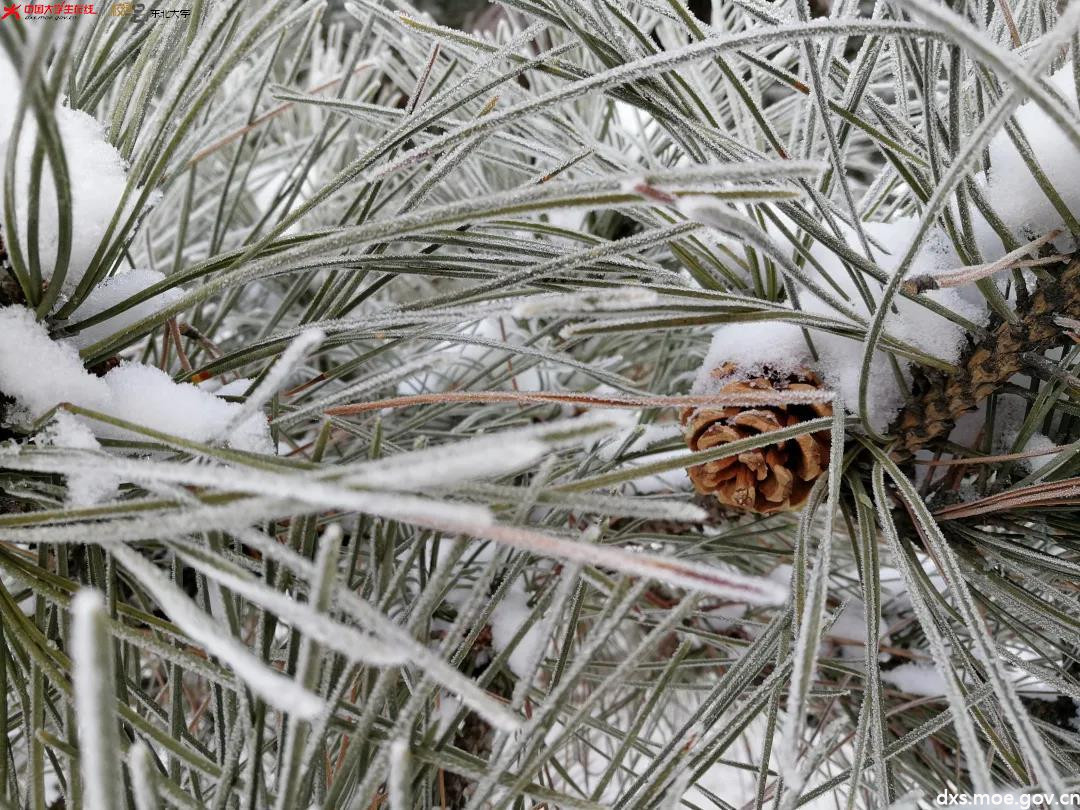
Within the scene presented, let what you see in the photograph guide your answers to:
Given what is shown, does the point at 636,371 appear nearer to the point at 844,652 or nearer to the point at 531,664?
the point at 844,652

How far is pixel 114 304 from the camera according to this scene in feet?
1.09

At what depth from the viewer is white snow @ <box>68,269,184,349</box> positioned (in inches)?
13.0

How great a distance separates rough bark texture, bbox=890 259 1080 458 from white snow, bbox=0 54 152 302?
1.11 feet

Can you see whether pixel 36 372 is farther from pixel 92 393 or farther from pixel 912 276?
pixel 912 276

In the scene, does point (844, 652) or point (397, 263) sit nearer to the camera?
point (397, 263)

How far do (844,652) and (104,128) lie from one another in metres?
0.58

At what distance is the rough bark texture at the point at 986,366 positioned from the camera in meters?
0.30

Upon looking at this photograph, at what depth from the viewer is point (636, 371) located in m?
0.78

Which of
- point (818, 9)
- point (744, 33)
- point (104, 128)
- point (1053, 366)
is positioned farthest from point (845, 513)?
point (818, 9)

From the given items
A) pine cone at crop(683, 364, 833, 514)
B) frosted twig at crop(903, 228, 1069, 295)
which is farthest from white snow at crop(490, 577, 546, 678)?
frosted twig at crop(903, 228, 1069, 295)

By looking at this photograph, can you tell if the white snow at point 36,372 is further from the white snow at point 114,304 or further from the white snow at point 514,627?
the white snow at point 514,627

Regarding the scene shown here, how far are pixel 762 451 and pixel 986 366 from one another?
0.31 ft

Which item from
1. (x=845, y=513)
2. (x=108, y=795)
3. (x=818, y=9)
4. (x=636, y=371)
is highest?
(x=818, y=9)

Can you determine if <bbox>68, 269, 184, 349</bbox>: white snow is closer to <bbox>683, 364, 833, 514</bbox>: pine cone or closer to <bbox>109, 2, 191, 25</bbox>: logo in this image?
<bbox>109, 2, 191, 25</bbox>: logo
